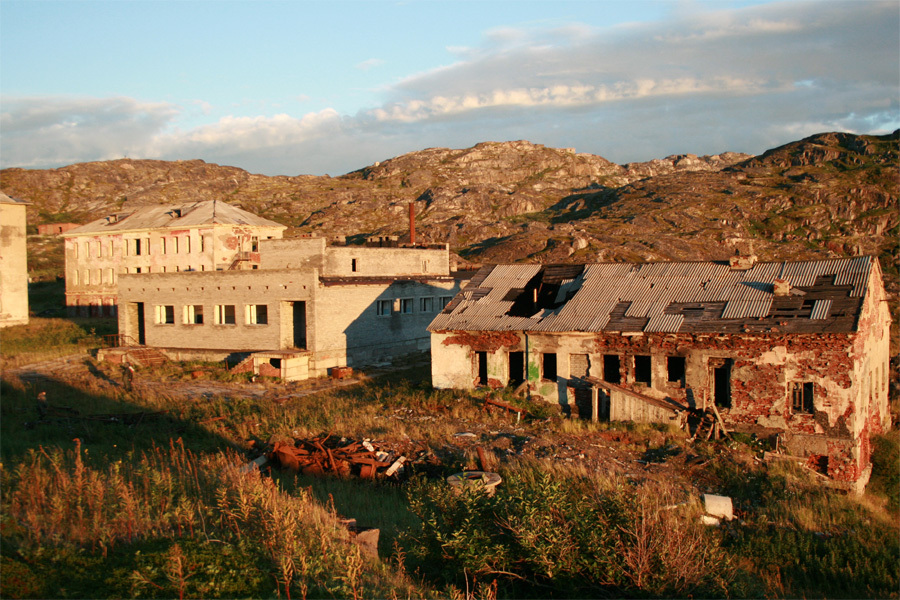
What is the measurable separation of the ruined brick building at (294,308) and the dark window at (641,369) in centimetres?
1596

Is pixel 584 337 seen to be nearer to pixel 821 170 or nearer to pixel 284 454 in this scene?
pixel 284 454

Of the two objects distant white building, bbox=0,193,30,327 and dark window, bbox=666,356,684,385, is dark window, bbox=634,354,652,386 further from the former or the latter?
distant white building, bbox=0,193,30,327

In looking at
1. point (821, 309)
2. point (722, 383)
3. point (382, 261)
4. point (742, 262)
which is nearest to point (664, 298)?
point (742, 262)

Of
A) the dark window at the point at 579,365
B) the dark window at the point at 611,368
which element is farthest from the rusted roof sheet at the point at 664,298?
the dark window at the point at 611,368

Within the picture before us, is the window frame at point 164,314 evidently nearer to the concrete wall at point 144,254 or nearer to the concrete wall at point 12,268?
the concrete wall at point 144,254

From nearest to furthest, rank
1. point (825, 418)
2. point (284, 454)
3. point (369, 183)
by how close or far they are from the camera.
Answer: point (284, 454) → point (825, 418) → point (369, 183)

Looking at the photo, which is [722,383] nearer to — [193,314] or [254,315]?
[254,315]

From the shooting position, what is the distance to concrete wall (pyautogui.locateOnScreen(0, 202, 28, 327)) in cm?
4378

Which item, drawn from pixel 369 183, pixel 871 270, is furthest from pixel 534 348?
pixel 369 183

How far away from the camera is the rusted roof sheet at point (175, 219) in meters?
46.8

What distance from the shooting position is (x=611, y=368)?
20531 millimetres

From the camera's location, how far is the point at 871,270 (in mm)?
18797

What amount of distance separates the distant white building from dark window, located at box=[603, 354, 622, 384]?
42.6 meters

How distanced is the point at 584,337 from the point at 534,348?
1801 mm
